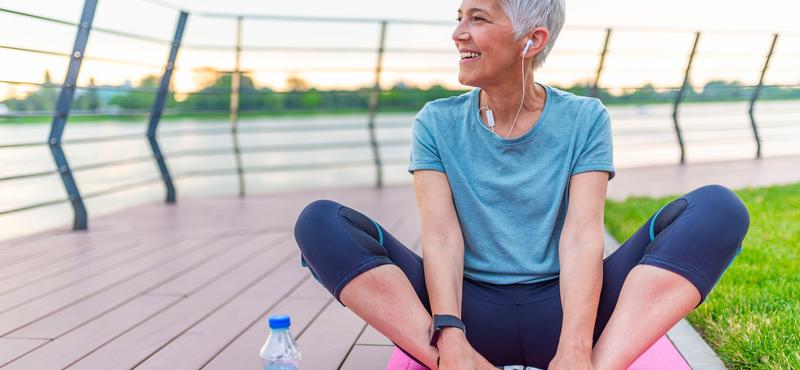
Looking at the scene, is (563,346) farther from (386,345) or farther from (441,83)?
(441,83)

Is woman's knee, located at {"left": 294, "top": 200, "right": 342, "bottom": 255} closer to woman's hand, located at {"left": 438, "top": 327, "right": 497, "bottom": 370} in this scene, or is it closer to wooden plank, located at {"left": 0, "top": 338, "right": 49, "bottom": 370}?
woman's hand, located at {"left": 438, "top": 327, "right": 497, "bottom": 370}

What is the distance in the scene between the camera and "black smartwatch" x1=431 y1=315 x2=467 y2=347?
3.42 feet

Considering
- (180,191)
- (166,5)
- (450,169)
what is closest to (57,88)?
(166,5)

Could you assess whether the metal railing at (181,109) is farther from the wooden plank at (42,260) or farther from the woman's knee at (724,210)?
the woman's knee at (724,210)

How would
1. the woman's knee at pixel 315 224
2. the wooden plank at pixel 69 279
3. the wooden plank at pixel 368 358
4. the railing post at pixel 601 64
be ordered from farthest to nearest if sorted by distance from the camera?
1. the railing post at pixel 601 64
2. the wooden plank at pixel 69 279
3. the wooden plank at pixel 368 358
4. the woman's knee at pixel 315 224

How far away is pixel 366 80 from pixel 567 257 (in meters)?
3.33

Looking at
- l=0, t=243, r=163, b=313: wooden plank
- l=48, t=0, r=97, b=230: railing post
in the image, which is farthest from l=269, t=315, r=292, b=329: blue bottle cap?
l=48, t=0, r=97, b=230: railing post

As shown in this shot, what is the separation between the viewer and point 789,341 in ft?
4.02

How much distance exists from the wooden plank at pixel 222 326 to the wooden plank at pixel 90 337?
0.67 feet

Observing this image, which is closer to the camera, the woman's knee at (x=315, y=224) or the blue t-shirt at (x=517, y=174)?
the woman's knee at (x=315, y=224)

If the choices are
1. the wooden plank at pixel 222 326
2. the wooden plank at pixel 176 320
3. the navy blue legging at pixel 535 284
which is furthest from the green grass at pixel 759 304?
the wooden plank at pixel 176 320

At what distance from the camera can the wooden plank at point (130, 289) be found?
1631 mm

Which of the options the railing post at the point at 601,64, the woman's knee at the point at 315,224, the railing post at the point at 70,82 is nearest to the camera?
the woman's knee at the point at 315,224

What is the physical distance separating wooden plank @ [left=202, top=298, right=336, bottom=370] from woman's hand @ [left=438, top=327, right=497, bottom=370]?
486mm
